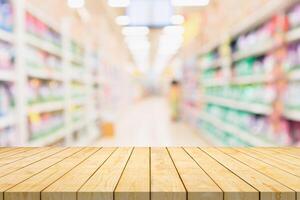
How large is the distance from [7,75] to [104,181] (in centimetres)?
200

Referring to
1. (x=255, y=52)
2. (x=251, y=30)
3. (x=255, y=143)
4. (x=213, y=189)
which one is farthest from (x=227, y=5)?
(x=213, y=189)

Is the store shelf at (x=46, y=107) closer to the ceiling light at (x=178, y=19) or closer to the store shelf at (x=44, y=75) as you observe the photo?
the store shelf at (x=44, y=75)

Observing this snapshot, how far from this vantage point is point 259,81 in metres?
3.77

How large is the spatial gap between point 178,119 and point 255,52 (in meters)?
7.14

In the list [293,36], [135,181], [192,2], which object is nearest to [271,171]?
[135,181]

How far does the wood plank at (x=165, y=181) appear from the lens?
1.20 m

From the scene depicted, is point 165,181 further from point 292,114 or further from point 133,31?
point 133,31

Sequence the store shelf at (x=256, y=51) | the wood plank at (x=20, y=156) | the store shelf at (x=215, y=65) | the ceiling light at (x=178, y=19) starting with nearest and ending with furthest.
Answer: the wood plank at (x=20, y=156)
the store shelf at (x=256, y=51)
the store shelf at (x=215, y=65)
the ceiling light at (x=178, y=19)

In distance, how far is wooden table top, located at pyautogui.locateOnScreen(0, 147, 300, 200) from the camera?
1.21m

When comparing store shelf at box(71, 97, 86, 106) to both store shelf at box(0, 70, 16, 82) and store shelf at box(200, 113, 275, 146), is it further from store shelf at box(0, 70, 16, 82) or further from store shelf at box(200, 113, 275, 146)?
store shelf at box(200, 113, 275, 146)

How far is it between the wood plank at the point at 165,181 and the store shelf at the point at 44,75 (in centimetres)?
231

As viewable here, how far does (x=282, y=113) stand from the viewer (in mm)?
3104

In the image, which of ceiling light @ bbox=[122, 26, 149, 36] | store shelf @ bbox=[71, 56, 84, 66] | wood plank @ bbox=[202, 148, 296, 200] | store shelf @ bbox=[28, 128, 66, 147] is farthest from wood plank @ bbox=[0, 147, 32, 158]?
ceiling light @ bbox=[122, 26, 149, 36]

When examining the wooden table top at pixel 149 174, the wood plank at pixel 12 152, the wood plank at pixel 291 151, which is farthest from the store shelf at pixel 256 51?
the wood plank at pixel 12 152
